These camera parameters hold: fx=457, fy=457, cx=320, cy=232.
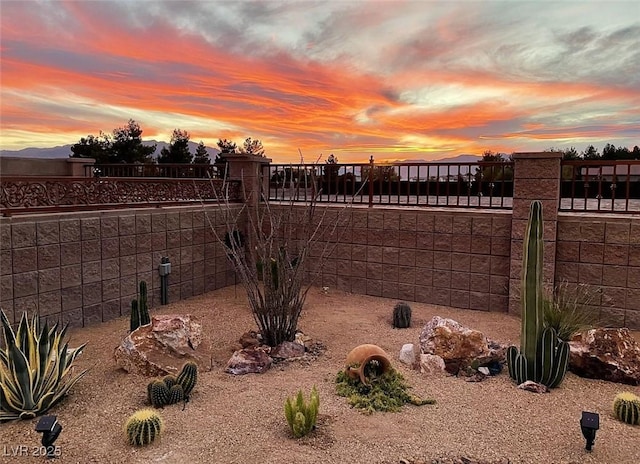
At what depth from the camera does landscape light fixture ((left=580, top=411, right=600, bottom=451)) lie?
2674 millimetres

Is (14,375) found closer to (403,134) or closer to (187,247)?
(187,247)

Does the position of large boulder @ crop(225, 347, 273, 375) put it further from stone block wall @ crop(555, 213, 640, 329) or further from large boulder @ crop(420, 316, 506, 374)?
stone block wall @ crop(555, 213, 640, 329)

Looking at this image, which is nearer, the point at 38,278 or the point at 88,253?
the point at 38,278

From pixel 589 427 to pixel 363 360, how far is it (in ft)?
5.07

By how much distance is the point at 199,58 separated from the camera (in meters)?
7.49

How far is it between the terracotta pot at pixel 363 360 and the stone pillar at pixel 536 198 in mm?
2686

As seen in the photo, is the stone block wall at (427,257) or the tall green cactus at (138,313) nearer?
the tall green cactus at (138,313)

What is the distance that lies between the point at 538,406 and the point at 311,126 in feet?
23.2

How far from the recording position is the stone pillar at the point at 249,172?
7801mm

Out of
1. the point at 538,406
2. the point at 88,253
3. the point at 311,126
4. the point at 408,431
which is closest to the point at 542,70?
the point at 311,126

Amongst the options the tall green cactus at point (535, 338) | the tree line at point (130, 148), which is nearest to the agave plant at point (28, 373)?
the tall green cactus at point (535, 338)

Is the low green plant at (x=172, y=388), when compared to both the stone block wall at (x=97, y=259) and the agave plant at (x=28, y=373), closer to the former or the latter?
the agave plant at (x=28, y=373)

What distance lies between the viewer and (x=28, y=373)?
3.06 m

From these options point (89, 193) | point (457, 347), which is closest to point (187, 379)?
point (457, 347)
